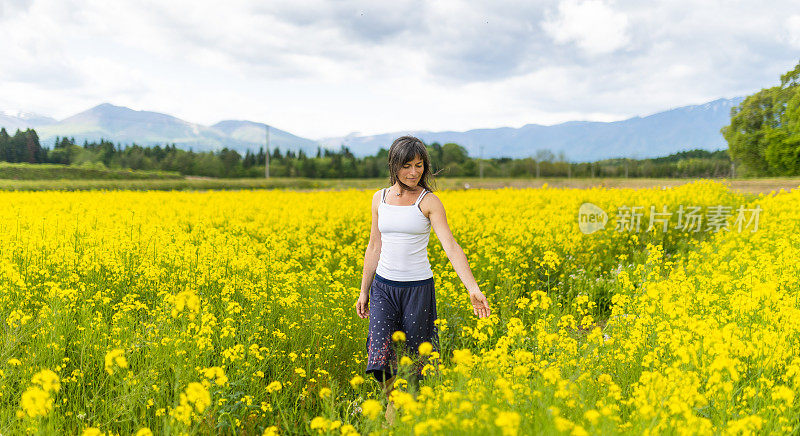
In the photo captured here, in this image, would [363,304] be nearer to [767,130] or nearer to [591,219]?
[591,219]

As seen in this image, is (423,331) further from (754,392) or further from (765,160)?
(765,160)

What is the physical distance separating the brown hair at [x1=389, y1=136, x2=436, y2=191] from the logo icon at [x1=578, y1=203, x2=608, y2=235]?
6085mm

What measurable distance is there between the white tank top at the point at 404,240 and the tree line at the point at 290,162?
34.4 m

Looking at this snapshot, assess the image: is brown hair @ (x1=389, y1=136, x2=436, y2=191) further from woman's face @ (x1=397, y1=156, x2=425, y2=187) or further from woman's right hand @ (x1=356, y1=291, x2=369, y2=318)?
woman's right hand @ (x1=356, y1=291, x2=369, y2=318)

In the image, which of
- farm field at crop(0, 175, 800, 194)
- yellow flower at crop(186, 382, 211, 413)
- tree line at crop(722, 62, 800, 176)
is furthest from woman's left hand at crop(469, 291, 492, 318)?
tree line at crop(722, 62, 800, 176)

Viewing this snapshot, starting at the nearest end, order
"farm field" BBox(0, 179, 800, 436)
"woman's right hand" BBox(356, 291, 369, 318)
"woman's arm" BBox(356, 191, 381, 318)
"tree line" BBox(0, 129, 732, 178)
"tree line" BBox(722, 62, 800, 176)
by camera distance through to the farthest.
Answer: "farm field" BBox(0, 179, 800, 436)
"woman's arm" BBox(356, 191, 381, 318)
"woman's right hand" BBox(356, 291, 369, 318)
"tree line" BBox(722, 62, 800, 176)
"tree line" BBox(0, 129, 732, 178)

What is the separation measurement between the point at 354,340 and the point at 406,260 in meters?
1.53

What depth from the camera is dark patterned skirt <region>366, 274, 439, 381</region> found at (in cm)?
316

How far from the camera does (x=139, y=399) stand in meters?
2.98

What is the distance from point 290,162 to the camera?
57.0 meters

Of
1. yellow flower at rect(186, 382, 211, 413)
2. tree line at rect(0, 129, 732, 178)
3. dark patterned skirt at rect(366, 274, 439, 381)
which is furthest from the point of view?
tree line at rect(0, 129, 732, 178)

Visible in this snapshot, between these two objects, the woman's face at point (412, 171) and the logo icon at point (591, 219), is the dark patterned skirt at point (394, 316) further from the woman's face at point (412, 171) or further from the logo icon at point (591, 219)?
the logo icon at point (591, 219)

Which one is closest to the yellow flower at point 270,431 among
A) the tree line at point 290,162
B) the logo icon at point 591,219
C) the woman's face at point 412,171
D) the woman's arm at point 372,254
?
the woman's arm at point 372,254

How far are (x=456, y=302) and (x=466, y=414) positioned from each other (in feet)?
10.0
